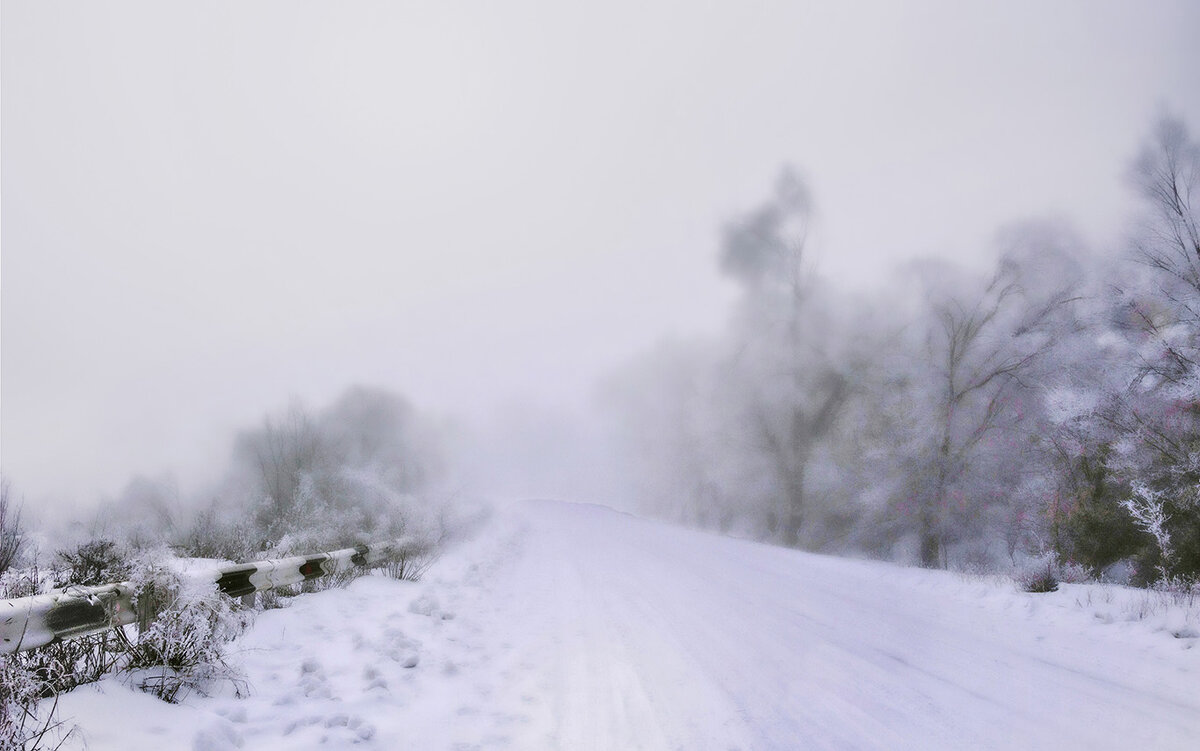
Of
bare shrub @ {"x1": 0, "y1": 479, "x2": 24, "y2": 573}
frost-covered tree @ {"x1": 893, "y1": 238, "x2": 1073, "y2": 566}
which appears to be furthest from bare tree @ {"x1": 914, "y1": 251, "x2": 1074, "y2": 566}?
bare shrub @ {"x1": 0, "y1": 479, "x2": 24, "y2": 573}

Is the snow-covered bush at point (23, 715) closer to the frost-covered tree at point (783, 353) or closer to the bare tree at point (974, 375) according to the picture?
the bare tree at point (974, 375)

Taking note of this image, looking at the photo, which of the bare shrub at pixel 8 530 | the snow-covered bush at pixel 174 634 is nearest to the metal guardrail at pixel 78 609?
the snow-covered bush at pixel 174 634

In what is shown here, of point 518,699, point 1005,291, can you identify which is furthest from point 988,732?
point 1005,291

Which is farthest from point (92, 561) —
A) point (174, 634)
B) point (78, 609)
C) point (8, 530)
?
point (78, 609)

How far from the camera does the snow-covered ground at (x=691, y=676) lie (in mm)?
3635

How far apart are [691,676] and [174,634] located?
387 cm

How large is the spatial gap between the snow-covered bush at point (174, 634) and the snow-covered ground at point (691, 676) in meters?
0.18

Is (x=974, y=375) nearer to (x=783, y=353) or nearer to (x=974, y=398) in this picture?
(x=974, y=398)

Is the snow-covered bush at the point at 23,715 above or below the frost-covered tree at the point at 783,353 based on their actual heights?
below

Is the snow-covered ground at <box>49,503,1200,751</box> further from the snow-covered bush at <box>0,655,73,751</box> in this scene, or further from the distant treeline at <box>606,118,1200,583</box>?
the distant treeline at <box>606,118,1200,583</box>

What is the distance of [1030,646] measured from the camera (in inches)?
228

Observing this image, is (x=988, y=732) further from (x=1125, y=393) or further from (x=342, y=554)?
(x=1125, y=393)

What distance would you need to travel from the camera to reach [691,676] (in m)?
4.95

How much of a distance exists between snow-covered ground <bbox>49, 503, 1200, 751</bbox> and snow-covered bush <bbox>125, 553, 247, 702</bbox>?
181 millimetres
